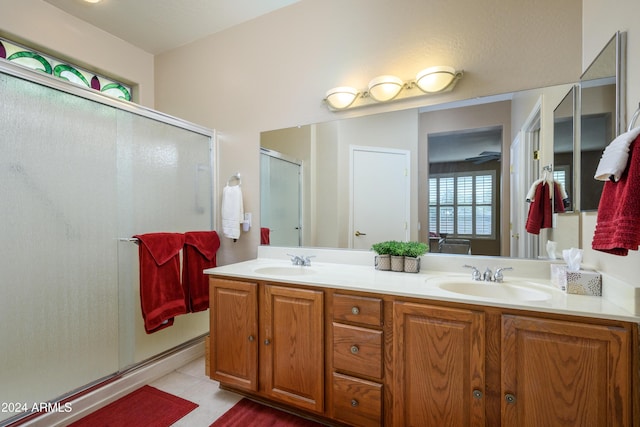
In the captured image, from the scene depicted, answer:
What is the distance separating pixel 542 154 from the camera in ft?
5.02

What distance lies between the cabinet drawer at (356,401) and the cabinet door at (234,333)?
52 cm

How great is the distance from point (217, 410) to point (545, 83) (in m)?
2.62

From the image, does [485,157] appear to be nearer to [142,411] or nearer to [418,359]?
[418,359]

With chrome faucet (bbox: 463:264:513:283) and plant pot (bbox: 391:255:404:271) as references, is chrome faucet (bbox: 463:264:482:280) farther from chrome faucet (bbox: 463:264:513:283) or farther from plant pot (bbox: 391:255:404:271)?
plant pot (bbox: 391:255:404:271)

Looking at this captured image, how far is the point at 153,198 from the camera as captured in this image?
2143 millimetres

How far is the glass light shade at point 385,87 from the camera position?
5.96 ft

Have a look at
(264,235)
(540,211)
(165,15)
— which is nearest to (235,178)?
(264,235)

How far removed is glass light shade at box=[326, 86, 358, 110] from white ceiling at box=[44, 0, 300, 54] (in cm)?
85

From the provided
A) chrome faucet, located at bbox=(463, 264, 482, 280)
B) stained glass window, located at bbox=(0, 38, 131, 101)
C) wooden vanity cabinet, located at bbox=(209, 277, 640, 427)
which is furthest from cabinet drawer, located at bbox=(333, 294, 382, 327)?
stained glass window, located at bbox=(0, 38, 131, 101)

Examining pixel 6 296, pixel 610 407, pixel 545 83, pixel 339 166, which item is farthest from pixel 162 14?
pixel 610 407

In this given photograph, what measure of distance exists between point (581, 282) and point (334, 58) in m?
1.94

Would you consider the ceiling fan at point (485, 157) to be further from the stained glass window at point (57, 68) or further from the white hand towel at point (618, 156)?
the stained glass window at point (57, 68)

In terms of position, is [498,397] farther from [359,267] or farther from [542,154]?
[542,154]

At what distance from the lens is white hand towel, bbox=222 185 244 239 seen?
2340 millimetres
